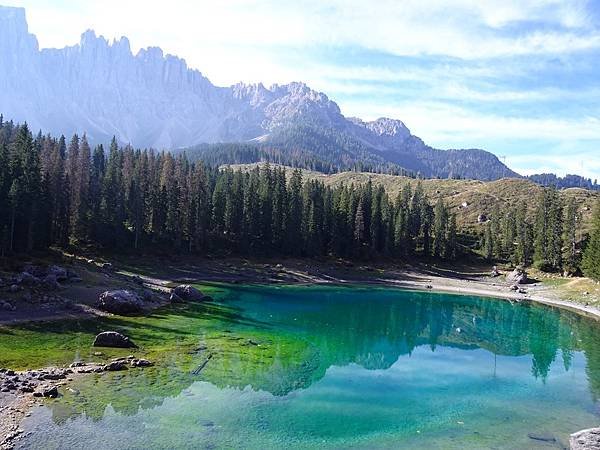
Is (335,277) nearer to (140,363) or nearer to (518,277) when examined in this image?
(518,277)

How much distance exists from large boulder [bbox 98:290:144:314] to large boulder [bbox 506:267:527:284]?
92.2 meters

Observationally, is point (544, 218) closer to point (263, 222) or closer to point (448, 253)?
point (448, 253)

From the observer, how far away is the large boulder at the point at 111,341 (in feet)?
133

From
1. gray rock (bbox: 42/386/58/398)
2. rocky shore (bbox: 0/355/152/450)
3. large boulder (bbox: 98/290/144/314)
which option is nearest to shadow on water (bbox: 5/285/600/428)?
gray rock (bbox: 42/386/58/398)

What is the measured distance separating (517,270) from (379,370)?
91.4m

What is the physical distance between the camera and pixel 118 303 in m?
54.3

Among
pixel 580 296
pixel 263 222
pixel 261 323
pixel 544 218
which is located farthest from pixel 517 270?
pixel 261 323

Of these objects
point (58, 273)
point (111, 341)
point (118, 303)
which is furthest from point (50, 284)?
point (111, 341)

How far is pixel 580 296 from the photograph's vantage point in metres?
92.7

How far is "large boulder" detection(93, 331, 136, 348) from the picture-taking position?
1596 inches

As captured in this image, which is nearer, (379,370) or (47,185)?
(379,370)

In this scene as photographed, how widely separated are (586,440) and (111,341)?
114 ft

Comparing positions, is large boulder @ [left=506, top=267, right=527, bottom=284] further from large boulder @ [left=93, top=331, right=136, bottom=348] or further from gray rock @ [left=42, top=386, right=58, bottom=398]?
gray rock @ [left=42, top=386, right=58, bottom=398]

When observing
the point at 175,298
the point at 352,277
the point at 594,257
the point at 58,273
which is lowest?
the point at 352,277
